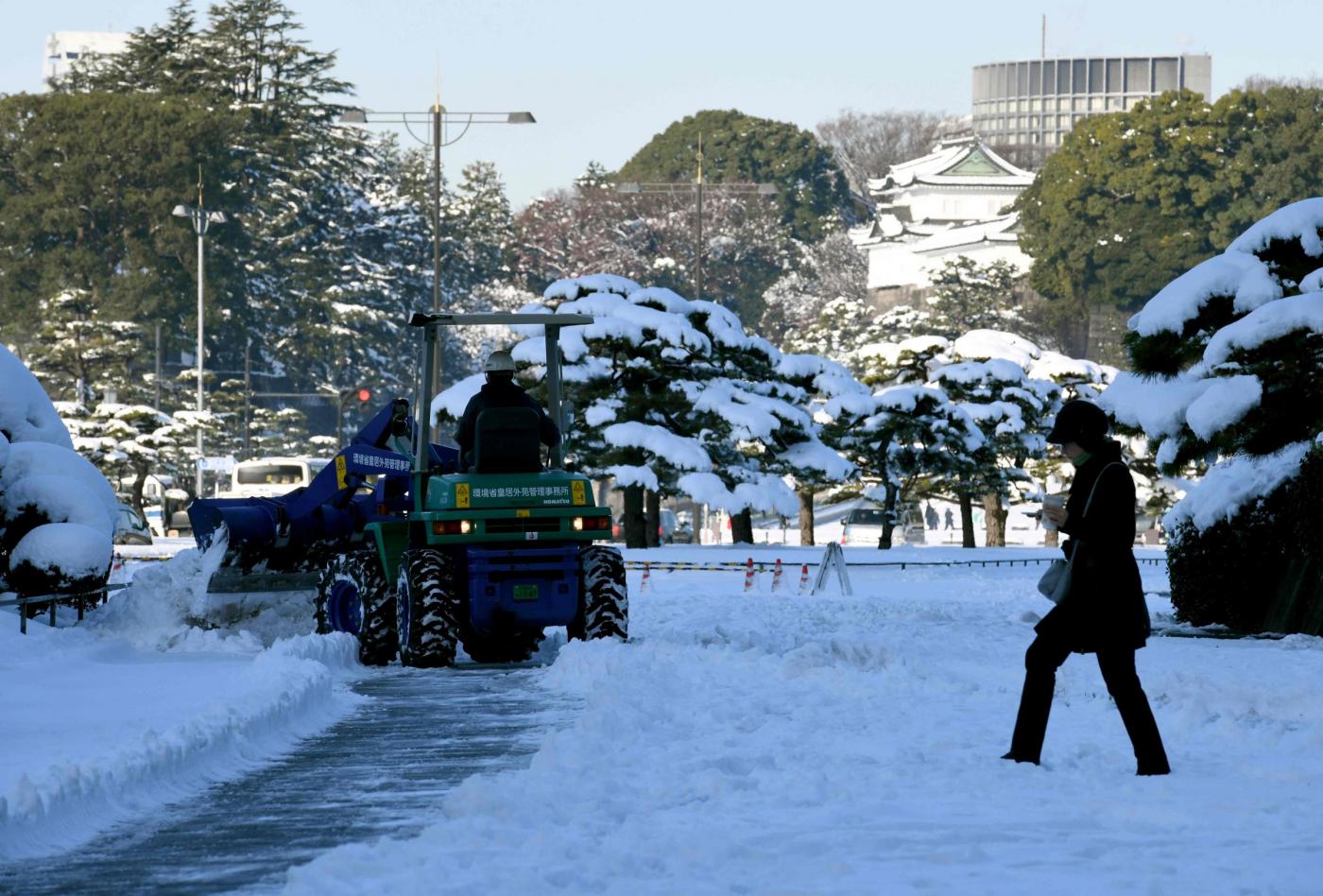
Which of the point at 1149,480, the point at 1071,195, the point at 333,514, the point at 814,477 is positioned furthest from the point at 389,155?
the point at 333,514

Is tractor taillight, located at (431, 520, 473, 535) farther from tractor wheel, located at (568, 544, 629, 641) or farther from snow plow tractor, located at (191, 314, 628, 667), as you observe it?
tractor wheel, located at (568, 544, 629, 641)

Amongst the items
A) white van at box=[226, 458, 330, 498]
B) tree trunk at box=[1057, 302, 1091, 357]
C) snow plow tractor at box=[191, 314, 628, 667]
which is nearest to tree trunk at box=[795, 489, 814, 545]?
white van at box=[226, 458, 330, 498]

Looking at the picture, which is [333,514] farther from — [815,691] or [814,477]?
[814,477]

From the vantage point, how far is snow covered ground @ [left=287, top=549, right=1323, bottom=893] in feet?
23.1

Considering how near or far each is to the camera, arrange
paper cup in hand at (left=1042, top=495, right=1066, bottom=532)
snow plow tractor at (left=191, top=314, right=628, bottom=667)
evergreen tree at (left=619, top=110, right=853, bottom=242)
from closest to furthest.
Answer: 1. paper cup in hand at (left=1042, top=495, right=1066, bottom=532)
2. snow plow tractor at (left=191, top=314, right=628, bottom=667)
3. evergreen tree at (left=619, top=110, right=853, bottom=242)

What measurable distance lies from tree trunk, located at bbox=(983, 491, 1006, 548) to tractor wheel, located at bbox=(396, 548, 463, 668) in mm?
43521

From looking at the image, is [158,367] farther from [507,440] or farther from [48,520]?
[507,440]

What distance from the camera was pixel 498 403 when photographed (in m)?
16.0

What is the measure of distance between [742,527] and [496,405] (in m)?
34.5

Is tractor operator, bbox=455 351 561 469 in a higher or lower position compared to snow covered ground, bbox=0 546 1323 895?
higher

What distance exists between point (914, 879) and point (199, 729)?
4.27 metres

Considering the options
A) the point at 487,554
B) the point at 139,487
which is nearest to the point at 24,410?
the point at 487,554

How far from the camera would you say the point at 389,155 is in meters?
127

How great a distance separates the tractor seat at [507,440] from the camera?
15852mm
